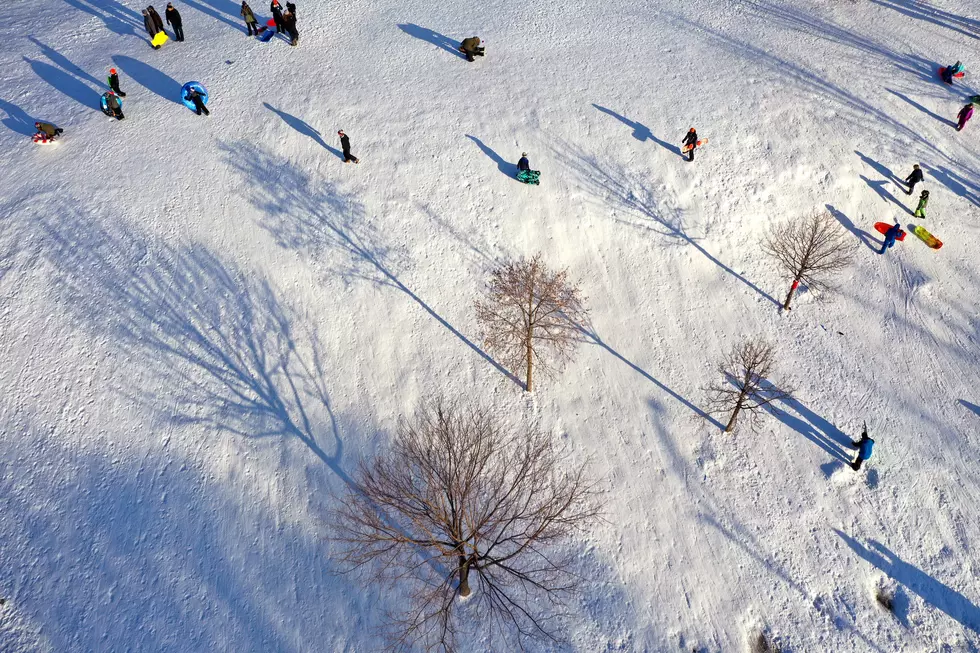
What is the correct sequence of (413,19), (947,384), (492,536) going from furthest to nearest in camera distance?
(413,19)
(947,384)
(492,536)

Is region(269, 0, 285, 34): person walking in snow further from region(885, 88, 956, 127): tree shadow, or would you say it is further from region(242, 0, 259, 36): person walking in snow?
region(885, 88, 956, 127): tree shadow

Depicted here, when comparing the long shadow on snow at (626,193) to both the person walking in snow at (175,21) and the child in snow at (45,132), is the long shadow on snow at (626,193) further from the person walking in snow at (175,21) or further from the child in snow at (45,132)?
Answer: the child in snow at (45,132)

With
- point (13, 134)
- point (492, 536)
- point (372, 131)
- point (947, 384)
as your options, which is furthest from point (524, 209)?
point (13, 134)

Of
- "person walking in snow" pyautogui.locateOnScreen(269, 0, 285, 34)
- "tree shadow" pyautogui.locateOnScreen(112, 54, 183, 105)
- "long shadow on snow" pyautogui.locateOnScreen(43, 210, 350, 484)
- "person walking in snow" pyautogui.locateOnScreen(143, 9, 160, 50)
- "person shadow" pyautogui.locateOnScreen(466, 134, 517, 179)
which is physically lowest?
"long shadow on snow" pyautogui.locateOnScreen(43, 210, 350, 484)

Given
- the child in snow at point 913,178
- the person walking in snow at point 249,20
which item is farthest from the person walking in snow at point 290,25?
the child in snow at point 913,178

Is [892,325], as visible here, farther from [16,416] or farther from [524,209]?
[16,416]

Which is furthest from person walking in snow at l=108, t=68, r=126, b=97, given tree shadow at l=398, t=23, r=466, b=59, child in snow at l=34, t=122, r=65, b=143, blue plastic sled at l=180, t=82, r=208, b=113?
tree shadow at l=398, t=23, r=466, b=59

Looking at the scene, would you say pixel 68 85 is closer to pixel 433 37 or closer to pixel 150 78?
pixel 150 78
